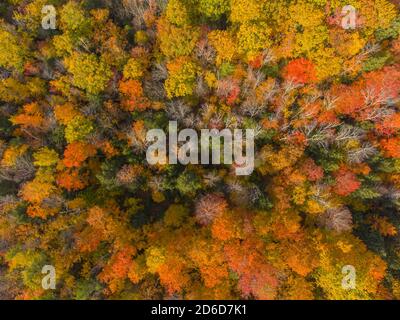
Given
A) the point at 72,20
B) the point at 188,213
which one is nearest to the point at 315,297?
the point at 188,213

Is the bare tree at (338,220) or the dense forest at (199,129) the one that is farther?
the bare tree at (338,220)

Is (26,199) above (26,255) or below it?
above

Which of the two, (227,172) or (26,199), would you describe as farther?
(227,172)

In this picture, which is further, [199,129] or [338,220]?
[199,129]

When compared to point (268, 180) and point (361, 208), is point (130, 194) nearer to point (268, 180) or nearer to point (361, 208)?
point (268, 180)

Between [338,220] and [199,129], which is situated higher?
[199,129]

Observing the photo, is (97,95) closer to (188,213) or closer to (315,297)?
(188,213)

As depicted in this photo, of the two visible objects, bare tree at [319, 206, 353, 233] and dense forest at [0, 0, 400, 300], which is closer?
dense forest at [0, 0, 400, 300]

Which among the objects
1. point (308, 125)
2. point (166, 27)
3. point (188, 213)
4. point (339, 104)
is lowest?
point (188, 213)
